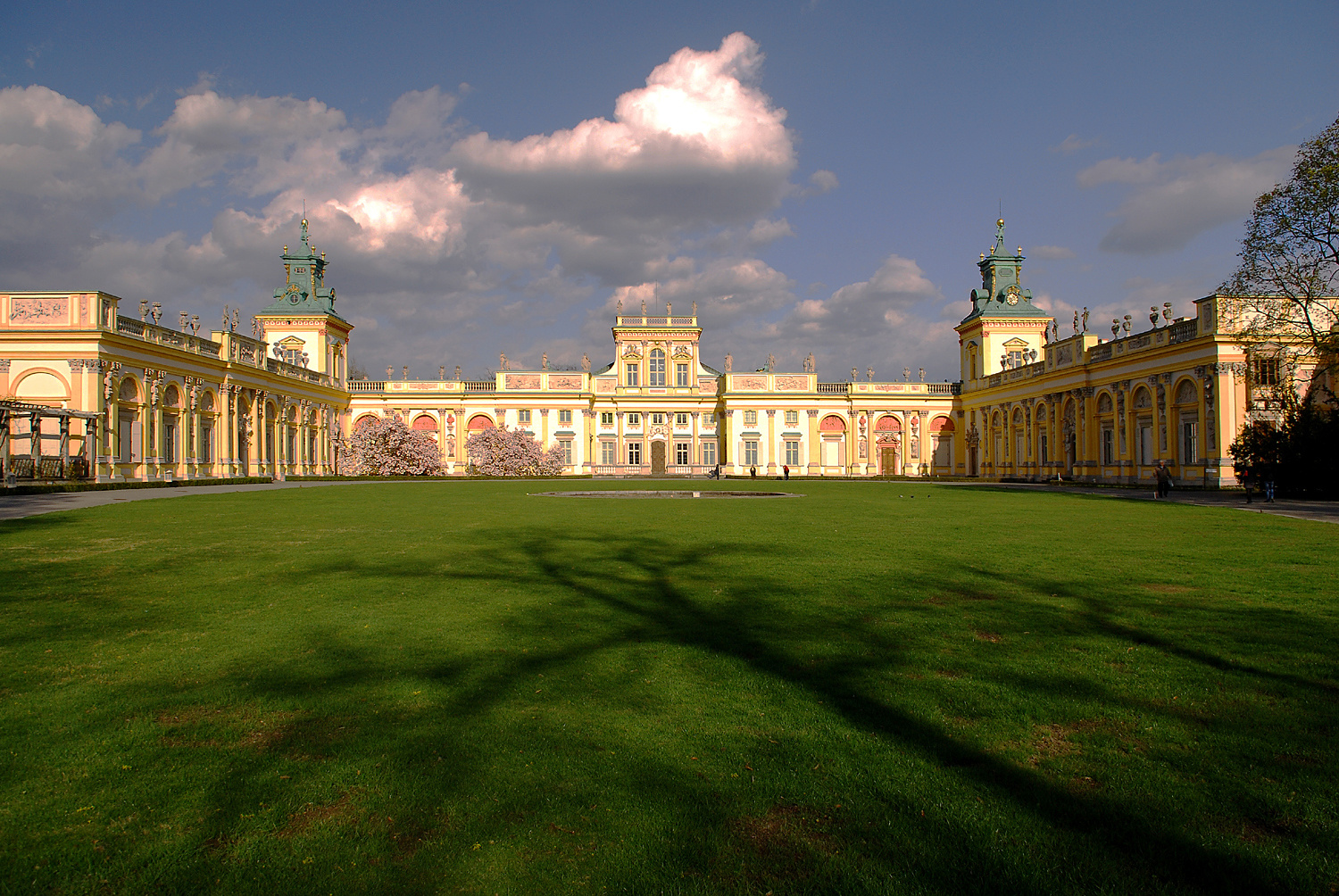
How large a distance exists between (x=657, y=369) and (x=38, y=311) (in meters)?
37.9

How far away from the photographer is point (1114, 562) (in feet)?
31.3

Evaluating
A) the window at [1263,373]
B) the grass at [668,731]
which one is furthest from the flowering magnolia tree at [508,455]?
the grass at [668,731]

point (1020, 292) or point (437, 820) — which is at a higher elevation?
point (1020, 292)

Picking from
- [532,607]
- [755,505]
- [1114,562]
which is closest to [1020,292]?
[755,505]

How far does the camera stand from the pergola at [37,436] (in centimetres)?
2553

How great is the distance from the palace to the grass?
2655cm

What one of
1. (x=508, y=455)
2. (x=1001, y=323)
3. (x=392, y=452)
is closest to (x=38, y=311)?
(x=392, y=452)

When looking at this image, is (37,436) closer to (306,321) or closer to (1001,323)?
(306,321)

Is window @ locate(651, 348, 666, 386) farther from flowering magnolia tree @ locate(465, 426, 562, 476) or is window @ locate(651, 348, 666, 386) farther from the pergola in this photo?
the pergola

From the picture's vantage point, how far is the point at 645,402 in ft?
194

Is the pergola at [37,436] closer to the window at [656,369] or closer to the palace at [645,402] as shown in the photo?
the palace at [645,402]

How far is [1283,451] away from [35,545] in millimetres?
31052

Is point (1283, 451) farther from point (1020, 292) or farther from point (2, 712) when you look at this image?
point (1020, 292)

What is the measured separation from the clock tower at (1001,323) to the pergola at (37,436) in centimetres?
5114
